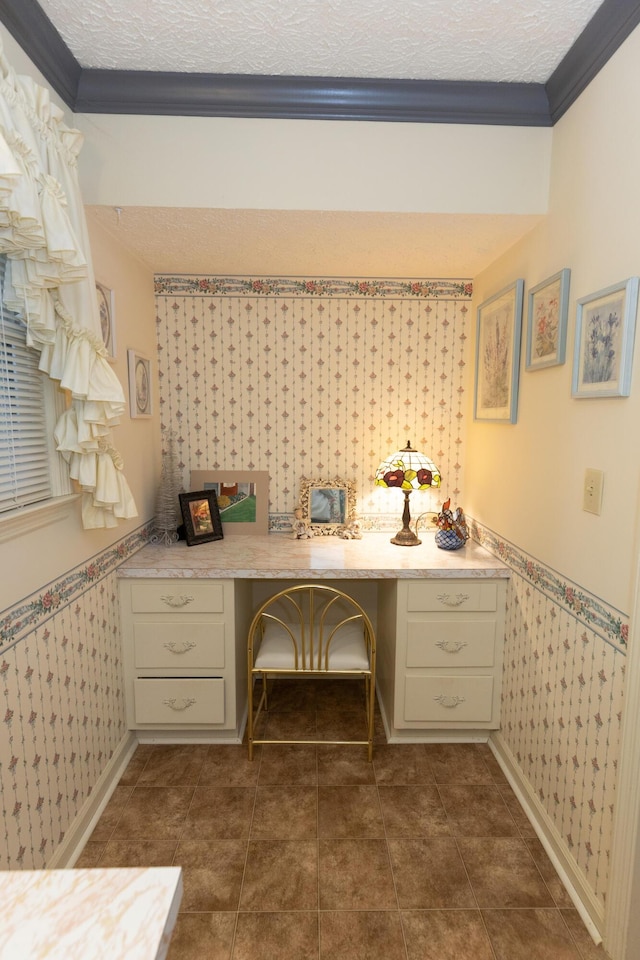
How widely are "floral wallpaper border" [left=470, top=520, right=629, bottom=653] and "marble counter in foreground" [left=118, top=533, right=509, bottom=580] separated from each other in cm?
9

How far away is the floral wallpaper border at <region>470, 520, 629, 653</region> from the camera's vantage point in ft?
4.68

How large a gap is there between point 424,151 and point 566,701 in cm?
198

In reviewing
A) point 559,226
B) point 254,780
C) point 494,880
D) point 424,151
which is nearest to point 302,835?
point 254,780

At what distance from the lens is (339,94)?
1.79m

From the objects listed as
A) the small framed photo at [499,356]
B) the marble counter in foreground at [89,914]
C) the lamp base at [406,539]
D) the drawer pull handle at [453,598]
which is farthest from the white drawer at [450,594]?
the marble counter in foreground at [89,914]

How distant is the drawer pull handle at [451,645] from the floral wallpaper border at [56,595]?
143cm

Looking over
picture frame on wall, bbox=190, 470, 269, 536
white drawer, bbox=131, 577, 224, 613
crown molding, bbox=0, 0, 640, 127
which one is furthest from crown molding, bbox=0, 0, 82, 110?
white drawer, bbox=131, 577, 224, 613

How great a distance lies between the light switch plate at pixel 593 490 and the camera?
59.6 inches

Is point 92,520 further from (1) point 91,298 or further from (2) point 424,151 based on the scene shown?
(2) point 424,151

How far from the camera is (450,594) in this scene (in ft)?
7.32

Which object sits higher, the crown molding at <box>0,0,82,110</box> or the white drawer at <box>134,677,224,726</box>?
the crown molding at <box>0,0,82,110</box>

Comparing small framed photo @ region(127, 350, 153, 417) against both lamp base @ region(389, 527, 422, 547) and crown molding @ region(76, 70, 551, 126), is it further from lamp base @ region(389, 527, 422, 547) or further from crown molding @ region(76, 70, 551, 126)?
lamp base @ region(389, 527, 422, 547)

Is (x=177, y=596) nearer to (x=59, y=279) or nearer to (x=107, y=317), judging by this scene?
(x=107, y=317)

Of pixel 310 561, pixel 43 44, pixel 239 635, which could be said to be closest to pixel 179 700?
pixel 239 635
